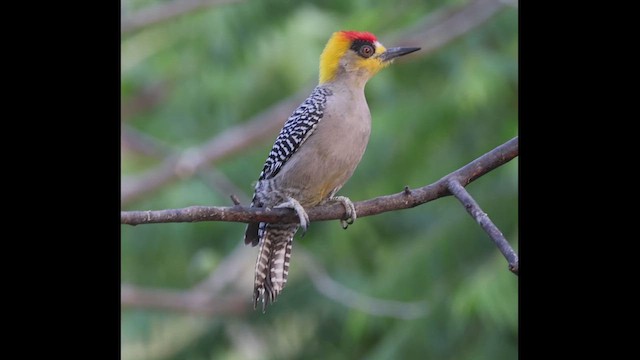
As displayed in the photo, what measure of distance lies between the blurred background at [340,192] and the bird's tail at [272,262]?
283 cm

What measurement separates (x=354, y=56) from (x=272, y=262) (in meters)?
1.29

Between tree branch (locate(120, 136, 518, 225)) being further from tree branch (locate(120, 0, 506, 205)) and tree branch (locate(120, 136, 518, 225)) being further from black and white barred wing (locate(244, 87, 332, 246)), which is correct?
tree branch (locate(120, 0, 506, 205))

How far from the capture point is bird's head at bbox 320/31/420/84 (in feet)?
16.8

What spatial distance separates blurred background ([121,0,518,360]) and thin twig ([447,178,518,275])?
147 inches

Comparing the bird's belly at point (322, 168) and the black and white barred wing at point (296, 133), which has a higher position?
the black and white barred wing at point (296, 133)

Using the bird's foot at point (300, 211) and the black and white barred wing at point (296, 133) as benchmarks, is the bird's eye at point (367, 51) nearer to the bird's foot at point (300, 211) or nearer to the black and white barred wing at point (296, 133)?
the black and white barred wing at point (296, 133)

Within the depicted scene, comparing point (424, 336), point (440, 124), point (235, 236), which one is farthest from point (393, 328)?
point (235, 236)

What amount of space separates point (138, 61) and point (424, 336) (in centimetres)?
506

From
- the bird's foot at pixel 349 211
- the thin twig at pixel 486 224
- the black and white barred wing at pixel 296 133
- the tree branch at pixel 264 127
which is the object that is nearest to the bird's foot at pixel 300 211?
the bird's foot at pixel 349 211

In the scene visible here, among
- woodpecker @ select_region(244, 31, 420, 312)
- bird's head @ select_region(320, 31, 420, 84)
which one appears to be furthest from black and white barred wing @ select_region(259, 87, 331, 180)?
bird's head @ select_region(320, 31, 420, 84)

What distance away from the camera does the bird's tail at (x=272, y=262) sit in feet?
13.4
